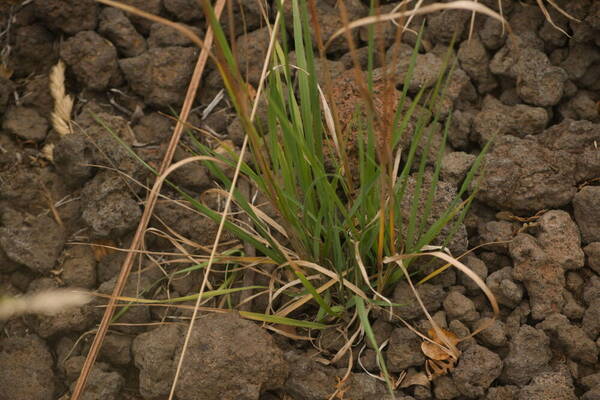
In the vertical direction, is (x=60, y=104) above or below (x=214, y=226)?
above

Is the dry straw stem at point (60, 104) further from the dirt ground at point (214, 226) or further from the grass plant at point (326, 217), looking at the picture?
the grass plant at point (326, 217)

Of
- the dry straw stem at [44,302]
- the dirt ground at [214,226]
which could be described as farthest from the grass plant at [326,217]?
the dry straw stem at [44,302]

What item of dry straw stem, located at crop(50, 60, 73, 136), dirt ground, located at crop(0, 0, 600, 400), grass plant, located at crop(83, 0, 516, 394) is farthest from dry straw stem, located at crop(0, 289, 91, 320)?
dry straw stem, located at crop(50, 60, 73, 136)

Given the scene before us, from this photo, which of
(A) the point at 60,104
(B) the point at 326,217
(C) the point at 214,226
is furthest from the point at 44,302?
(B) the point at 326,217

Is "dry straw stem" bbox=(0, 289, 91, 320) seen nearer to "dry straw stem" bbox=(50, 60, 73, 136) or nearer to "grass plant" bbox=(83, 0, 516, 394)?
"grass plant" bbox=(83, 0, 516, 394)

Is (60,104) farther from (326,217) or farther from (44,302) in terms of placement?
(326,217)
